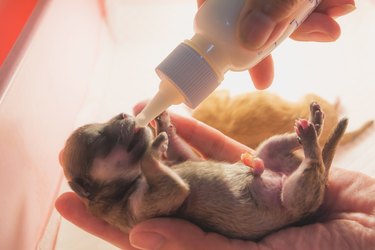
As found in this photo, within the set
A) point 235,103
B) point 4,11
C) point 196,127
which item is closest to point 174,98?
point 196,127

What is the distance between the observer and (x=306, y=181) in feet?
5.39

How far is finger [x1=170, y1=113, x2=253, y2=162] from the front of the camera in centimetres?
236

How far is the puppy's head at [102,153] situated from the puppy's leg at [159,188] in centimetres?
9

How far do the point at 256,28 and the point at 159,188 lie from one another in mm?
728

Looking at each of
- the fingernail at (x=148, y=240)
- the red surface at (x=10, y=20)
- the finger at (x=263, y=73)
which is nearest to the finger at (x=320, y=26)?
the finger at (x=263, y=73)

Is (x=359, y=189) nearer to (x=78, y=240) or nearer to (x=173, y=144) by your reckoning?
(x=173, y=144)

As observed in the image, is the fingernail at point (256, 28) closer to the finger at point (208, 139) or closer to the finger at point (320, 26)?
the finger at point (320, 26)

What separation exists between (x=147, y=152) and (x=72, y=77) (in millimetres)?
1354

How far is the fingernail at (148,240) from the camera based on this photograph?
1495 mm

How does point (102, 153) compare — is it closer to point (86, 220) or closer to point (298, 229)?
point (86, 220)

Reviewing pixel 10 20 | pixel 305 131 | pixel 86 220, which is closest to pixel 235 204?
pixel 305 131

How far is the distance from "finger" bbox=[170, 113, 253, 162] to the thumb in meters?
1.12

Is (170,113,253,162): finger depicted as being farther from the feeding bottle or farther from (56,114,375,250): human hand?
the feeding bottle

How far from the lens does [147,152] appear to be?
5.25 ft
